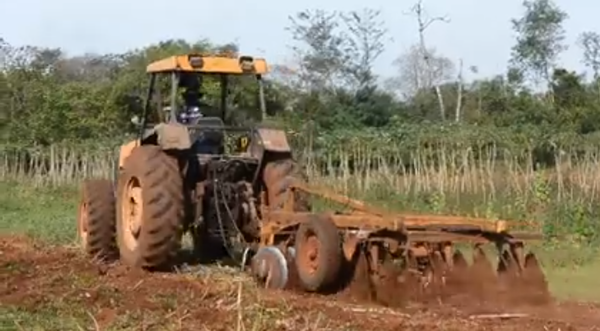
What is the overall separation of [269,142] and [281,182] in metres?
0.48

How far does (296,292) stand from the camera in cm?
1006

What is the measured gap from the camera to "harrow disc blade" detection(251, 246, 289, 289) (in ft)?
33.6

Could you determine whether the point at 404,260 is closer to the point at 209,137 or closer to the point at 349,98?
the point at 209,137

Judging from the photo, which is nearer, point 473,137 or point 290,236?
point 290,236

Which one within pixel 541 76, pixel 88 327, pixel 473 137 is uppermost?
pixel 541 76

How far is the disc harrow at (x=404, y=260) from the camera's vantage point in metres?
9.69

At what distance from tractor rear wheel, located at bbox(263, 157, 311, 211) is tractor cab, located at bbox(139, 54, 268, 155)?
523mm

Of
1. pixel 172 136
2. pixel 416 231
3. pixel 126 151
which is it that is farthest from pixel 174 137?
pixel 416 231

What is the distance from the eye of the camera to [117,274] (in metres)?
10.8

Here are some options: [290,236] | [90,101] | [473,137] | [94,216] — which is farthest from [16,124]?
[290,236]

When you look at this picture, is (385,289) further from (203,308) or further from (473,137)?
(473,137)

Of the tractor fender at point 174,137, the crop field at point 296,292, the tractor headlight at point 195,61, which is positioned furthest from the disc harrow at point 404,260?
the tractor headlight at point 195,61

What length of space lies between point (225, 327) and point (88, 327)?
2.88 ft

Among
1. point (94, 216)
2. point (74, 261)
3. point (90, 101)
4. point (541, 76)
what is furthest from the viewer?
point (541, 76)
